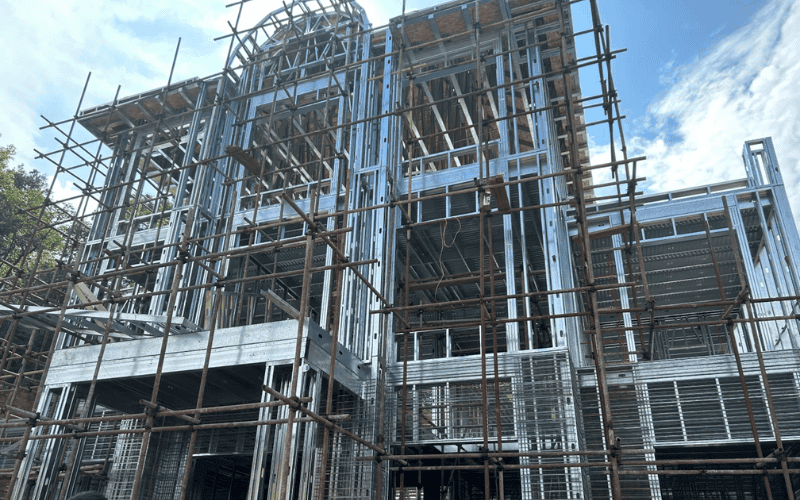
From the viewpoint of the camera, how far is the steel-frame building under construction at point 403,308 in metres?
10.2

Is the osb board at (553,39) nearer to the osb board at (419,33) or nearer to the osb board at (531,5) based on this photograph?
the osb board at (531,5)

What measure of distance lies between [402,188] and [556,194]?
146 inches

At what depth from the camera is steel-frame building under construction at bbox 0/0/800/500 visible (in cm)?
1023

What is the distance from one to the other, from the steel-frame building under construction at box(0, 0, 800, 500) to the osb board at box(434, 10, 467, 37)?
0.07m

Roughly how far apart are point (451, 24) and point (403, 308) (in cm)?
912

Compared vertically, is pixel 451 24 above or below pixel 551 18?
above

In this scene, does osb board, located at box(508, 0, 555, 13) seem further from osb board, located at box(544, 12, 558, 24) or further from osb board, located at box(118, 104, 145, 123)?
osb board, located at box(118, 104, 145, 123)

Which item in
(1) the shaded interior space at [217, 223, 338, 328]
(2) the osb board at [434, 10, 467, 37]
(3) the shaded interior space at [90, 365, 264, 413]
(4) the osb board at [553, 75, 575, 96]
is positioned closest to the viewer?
(3) the shaded interior space at [90, 365, 264, 413]

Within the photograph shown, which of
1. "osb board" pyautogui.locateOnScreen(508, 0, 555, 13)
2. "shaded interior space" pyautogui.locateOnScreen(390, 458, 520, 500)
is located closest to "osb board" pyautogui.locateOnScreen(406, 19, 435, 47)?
"osb board" pyautogui.locateOnScreen(508, 0, 555, 13)

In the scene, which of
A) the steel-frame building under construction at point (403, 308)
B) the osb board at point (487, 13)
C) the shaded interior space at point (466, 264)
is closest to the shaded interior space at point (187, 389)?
the steel-frame building under construction at point (403, 308)

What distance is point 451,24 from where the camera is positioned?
16.2 metres

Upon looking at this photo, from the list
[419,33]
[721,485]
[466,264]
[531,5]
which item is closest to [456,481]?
[466,264]

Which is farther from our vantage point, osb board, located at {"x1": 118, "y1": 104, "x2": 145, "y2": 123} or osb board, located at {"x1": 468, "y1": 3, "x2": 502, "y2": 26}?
osb board, located at {"x1": 118, "y1": 104, "x2": 145, "y2": 123}

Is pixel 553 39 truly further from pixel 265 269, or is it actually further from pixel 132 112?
pixel 132 112
